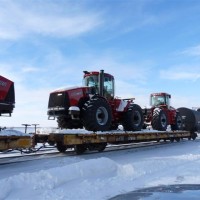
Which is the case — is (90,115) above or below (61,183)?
above

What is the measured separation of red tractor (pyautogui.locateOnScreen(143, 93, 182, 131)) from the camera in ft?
63.1

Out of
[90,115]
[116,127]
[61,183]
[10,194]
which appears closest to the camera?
[10,194]

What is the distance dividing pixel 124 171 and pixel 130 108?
7.36 m

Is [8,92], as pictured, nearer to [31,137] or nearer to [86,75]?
[31,137]

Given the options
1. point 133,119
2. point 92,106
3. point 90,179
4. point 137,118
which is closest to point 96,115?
point 92,106

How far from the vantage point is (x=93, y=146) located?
13219 millimetres

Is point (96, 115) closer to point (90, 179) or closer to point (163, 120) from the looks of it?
point (90, 179)

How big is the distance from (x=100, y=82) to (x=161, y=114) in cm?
640

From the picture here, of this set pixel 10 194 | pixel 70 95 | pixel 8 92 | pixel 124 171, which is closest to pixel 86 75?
pixel 70 95

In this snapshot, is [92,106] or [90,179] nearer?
[90,179]

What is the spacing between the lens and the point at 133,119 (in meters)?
15.7

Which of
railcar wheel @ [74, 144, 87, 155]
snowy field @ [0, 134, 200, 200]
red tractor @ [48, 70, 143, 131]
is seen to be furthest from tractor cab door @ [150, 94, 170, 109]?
snowy field @ [0, 134, 200, 200]

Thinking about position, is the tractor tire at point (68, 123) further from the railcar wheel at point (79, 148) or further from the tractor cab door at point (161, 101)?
the tractor cab door at point (161, 101)

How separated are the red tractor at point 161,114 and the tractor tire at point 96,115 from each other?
20.5ft
